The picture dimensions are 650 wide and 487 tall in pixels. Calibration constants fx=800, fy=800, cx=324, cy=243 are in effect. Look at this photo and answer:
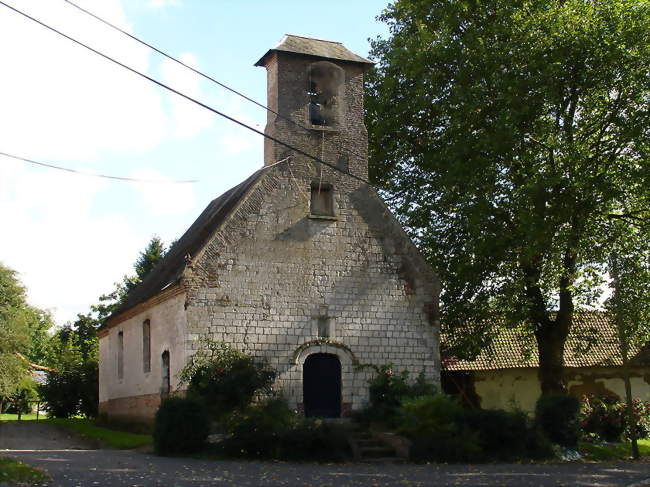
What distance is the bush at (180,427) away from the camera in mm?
18938

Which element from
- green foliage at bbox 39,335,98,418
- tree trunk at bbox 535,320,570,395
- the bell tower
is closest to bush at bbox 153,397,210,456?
the bell tower

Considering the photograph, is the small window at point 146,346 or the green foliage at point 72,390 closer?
the small window at point 146,346

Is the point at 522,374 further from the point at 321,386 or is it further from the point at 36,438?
the point at 36,438

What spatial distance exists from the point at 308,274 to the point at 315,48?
288 inches

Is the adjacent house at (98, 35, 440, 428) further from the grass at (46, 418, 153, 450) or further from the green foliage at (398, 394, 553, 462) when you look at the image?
the green foliage at (398, 394, 553, 462)

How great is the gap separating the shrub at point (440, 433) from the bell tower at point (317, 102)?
826cm

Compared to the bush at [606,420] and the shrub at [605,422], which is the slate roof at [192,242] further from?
the shrub at [605,422]

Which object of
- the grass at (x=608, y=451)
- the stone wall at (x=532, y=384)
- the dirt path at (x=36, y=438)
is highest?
the stone wall at (x=532, y=384)

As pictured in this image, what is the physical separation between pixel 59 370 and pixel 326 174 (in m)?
22.0

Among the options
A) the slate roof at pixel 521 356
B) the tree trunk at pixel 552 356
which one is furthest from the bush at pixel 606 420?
the tree trunk at pixel 552 356

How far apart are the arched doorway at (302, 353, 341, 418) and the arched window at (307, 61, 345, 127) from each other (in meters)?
7.35

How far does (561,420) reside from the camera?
70.1 feet

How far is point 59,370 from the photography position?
3978cm

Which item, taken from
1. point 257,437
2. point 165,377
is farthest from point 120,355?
point 257,437
